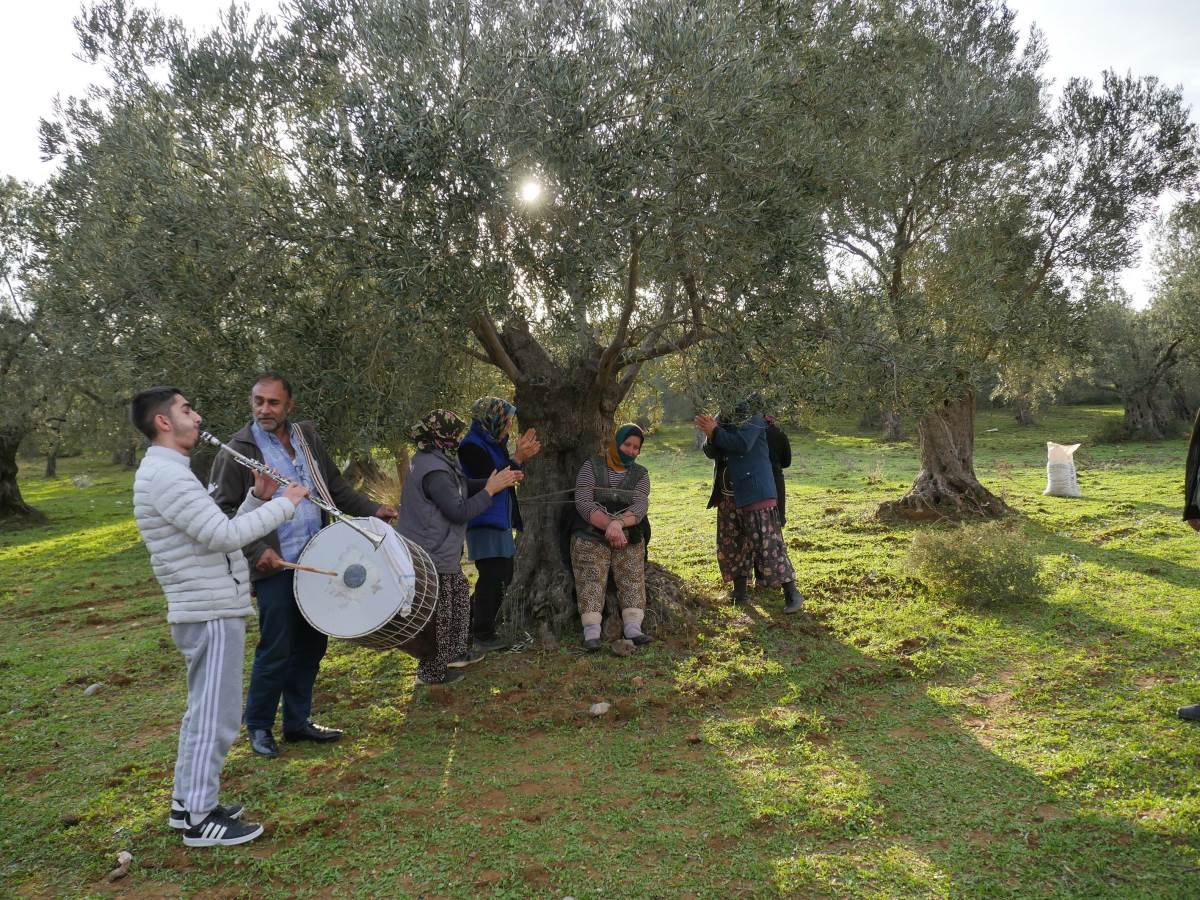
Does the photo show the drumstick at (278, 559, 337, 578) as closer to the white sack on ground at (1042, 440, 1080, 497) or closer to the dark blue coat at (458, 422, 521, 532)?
the dark blue coat at (458, 422, 521, 532)

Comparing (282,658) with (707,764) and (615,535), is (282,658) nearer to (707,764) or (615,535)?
(707,764)

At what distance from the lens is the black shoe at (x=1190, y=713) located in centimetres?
508

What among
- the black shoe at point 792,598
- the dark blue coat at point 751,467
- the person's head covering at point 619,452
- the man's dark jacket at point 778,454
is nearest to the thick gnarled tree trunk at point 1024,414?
the man's dark jacket at point 778,454

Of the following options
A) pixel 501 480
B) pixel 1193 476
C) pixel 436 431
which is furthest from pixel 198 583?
pixel 1193 476

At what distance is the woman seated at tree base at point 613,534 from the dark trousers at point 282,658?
8.39 feet

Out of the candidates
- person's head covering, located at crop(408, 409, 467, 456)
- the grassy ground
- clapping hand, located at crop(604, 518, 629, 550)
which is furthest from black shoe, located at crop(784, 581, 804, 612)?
person's head covering, located at crop(408, 409, 467, 456)

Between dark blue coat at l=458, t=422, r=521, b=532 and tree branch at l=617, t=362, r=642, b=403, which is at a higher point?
tree branch at l=617, t=362, r=642, b=403

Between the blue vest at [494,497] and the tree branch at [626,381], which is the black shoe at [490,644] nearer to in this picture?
the blue vest at [494,497]

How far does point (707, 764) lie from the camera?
4.91m

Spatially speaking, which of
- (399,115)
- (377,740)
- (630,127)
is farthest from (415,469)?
(630,127)

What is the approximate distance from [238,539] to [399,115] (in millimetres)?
2906

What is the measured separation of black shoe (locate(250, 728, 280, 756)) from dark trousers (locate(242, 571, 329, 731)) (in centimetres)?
3

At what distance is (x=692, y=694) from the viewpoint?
6.07 metres

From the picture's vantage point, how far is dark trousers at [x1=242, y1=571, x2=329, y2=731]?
201 inches
